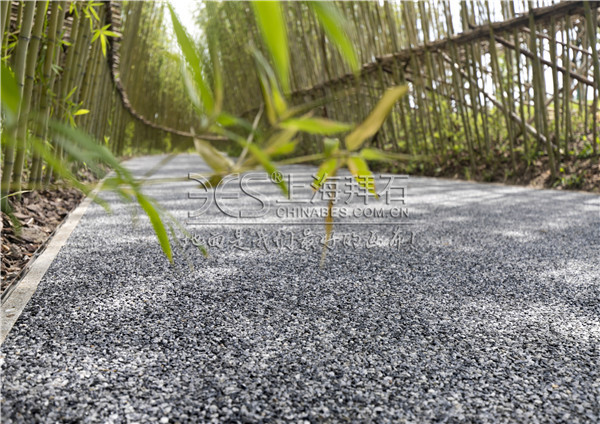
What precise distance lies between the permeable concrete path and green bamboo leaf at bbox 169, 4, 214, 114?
55 mm

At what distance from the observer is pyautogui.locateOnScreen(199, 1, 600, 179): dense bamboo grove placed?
10.6ft

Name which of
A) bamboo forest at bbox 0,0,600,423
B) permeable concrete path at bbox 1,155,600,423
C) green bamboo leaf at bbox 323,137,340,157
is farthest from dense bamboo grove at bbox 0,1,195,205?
permeable concrete path at bbox 1,155,600,423

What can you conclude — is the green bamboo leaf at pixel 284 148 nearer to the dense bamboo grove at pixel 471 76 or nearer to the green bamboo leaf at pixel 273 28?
the green bamboo leaf at pixel 273 28

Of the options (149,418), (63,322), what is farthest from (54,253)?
(149,418)

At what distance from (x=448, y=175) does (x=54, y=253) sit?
337cm

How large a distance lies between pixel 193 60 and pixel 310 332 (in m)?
0.65

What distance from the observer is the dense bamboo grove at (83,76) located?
4.61 ft

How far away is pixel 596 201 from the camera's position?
261cm

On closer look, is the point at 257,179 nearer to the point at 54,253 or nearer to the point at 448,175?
the point at 448,175

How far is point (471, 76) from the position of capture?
3.78 meters

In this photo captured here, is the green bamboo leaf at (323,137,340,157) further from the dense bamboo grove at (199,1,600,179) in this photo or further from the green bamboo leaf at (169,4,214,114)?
the dense bamboo grove at (199,1,600,179)

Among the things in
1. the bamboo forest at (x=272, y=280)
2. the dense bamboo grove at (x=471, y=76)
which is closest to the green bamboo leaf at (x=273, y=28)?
the bamboo forest at (x=272, y=280)

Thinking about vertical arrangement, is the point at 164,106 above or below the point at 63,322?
above

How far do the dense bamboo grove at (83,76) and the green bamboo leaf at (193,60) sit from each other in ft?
0.09
